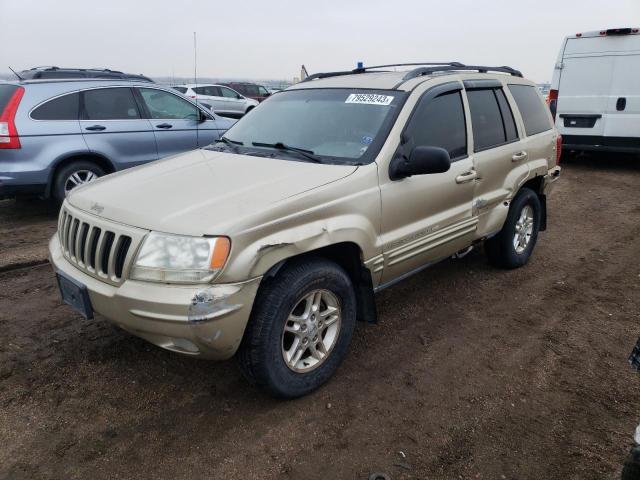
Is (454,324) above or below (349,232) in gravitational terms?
below

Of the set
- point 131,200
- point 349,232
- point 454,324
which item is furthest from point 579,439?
point 131,200

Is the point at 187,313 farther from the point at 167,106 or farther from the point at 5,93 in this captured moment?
the point at 167,106

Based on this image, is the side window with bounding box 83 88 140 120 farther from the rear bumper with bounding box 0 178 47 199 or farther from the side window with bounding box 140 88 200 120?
the rear bumper with bounding box 0 178 47 199

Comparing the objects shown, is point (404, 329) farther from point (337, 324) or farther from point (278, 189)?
point (278, 189)

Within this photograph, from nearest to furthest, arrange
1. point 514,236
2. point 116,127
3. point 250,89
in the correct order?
point 514,236 → point 116,127 → point 250,89

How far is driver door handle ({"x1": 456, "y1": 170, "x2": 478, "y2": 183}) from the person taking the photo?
377 centimetres

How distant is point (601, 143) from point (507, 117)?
257 inches

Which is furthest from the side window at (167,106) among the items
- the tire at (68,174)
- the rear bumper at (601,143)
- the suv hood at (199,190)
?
the rear bumper at (601,143)

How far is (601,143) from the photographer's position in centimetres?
978

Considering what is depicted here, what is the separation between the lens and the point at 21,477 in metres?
2.38

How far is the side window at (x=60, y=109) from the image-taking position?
6.12 m

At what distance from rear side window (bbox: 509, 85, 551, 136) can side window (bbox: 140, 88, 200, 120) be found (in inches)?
177

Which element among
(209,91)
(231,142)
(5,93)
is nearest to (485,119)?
(231,142)

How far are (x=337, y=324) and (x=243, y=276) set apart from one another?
2.74 ft
